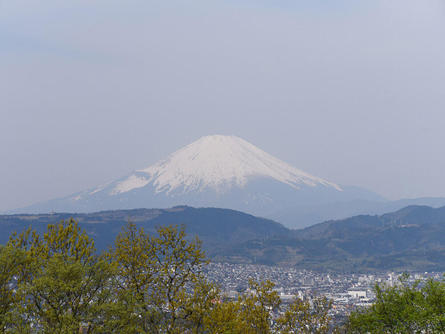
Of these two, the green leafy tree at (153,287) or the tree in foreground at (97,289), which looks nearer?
the tree in foreground at (97,289)

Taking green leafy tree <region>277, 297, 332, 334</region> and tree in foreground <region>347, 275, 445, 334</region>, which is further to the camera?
green leafy tree <region>277, 297, 332, 334</region>

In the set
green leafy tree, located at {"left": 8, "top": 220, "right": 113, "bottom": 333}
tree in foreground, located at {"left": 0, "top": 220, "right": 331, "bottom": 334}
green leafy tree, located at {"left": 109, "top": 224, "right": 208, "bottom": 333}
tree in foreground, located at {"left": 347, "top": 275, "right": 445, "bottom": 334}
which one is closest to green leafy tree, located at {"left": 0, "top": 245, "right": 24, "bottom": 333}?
tree in foreground, located at {"left": 0, "top": 220, "right": 331, "bottom": 334}

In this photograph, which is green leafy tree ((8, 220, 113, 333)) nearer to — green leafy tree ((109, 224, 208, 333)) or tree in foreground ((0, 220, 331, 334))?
tree in foreground ((0, 220, 331, 334))

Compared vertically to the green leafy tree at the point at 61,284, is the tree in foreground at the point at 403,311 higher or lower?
lower

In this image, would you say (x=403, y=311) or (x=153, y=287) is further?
(x=403, y=311)

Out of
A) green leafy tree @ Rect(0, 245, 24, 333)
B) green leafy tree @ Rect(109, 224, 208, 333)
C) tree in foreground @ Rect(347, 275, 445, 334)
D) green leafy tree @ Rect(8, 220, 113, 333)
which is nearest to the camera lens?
green leafy tree @ Rect(8, 220, 113, 333)

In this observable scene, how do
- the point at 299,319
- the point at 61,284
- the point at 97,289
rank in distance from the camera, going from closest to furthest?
the point at 61,284, the point at 97,289, the point at 299,319

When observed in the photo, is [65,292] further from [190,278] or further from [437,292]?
[437,292]

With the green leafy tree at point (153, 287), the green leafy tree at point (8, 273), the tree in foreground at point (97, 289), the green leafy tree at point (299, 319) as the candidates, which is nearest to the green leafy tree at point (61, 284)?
the tree in foreground at point (97, 289)

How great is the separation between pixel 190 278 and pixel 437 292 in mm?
23046

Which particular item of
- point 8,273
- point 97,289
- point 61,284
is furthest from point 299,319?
point 8,273

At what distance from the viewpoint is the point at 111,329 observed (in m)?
35.9

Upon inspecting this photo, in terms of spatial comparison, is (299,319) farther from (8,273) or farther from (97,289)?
(8,273)

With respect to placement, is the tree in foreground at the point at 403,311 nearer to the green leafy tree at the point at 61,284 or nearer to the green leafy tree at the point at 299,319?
the green leafy tree at the point at 299,319
